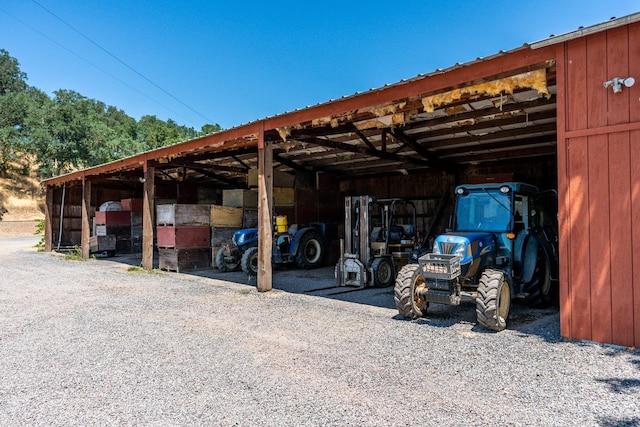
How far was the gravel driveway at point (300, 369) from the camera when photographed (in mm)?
3016

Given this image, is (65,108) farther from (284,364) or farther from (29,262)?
(284,364)

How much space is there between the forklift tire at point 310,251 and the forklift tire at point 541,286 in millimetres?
6362

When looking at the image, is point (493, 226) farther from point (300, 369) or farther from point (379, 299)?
point (300, 369)

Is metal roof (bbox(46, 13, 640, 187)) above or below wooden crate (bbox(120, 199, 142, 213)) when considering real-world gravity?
above

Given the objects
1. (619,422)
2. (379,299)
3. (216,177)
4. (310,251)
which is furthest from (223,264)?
(619,422)

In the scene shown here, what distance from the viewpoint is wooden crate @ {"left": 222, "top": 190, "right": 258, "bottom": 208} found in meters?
12.8

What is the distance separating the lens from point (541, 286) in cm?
653

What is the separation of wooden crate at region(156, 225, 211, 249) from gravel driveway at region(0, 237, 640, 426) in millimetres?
4629

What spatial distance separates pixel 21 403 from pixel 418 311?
434cm

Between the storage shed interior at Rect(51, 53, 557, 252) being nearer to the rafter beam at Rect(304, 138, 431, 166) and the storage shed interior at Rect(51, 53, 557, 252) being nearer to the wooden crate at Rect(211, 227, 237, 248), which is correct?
the rafter beam at Rect(304, 138, 431, 166)

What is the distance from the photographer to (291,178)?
13.7m

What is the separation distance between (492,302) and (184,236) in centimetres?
884

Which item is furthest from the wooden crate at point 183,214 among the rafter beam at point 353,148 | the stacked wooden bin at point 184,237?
the rafter beam at point 353,148

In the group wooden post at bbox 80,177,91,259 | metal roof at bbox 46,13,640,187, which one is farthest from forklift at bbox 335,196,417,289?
wooden post at bbox 80,177,91,259
